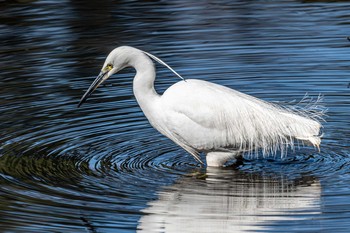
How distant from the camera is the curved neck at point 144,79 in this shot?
8078 millimetres

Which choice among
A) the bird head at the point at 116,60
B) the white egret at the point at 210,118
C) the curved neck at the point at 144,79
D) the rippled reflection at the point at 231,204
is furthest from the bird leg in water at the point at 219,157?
the bird head at the point at 116,60

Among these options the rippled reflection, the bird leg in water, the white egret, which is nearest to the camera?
the rippled reflection

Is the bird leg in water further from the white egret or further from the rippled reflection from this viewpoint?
the rippled reflection

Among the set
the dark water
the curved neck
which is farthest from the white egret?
the dark water

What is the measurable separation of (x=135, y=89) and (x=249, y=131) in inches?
42.5

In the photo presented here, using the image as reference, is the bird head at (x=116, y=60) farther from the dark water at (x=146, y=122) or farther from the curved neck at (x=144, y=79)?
the dark water at (x=146, y=122)

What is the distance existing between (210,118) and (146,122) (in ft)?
5.50

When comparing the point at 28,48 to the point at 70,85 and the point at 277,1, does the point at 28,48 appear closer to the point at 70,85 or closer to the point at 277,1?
the point at 70,85

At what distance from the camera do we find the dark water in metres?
6.99

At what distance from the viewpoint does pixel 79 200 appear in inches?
288

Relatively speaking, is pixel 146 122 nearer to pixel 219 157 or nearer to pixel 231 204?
pixel 219 157

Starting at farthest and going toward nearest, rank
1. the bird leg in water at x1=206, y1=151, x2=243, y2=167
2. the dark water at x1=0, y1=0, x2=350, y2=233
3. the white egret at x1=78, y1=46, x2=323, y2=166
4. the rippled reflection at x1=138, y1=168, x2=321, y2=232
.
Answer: the bird leg in water at x1=206, y1=151, x2=243, y2=167, the white egret at x1=78, y1=46, x2=323, y2=166, the dark water at x1=0, y1=0, x2=350, y2=233, the rippled reflection at x1=138, y1=168, x2=321, y2=232

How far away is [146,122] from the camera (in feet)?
31.8

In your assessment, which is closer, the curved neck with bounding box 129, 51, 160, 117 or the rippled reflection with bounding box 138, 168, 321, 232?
the rippled reflection with bounding box 138, 168, 321, 232
